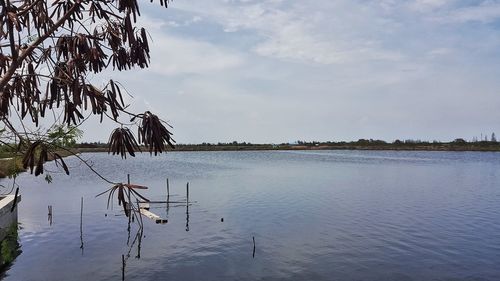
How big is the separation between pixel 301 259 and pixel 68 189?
4596 centimetres

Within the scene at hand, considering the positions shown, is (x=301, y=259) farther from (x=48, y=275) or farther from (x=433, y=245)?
(x=48, y=275)

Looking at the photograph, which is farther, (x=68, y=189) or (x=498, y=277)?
(x=68, y=189)

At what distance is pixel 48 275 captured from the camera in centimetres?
2200

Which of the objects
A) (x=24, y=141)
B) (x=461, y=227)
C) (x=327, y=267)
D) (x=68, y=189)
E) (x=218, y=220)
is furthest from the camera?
(x=68, y=189)

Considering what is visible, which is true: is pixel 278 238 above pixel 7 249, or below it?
below

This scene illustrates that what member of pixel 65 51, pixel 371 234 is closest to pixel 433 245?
pixel 371 234

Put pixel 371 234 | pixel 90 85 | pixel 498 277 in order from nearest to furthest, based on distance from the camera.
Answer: pixel 90 85
pixel 498 277
pixel 371 234

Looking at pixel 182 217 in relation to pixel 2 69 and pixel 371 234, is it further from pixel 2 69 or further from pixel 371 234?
pixel 2 69

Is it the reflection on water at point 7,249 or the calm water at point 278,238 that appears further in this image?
the calm water at point 278,238

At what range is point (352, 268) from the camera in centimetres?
2270

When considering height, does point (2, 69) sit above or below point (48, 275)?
above

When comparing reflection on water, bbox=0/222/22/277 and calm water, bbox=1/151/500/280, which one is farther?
calm water, bbox=1/151/500/280

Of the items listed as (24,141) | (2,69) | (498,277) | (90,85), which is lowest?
(498,277)

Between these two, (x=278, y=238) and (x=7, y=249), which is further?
(x=278, y=238)
